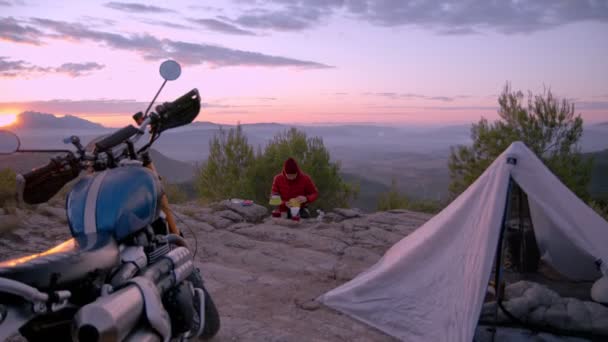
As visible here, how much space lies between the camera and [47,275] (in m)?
1.84

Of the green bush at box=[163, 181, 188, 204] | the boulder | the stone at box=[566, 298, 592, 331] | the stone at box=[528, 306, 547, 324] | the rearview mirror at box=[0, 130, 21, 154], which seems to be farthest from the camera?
the green bush at box=[163, 181, 188, 204]

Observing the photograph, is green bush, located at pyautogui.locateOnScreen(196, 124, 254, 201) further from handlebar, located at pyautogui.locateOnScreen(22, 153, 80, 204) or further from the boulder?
handlebar, located at pyautogui.locateOnScreen(22, 153, 80, 204)

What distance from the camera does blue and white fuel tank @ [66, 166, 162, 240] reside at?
2.31 meters

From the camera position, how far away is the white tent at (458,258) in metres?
3.81

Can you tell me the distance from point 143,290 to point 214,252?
445 centimetres

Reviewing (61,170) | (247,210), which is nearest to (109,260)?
(61,170)

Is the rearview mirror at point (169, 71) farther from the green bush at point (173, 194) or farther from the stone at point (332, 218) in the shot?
the green bush at point (173, 194)

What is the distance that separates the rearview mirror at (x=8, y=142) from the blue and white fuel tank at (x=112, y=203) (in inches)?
12.9

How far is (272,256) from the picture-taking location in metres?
6.39

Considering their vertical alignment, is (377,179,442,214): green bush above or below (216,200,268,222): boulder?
below

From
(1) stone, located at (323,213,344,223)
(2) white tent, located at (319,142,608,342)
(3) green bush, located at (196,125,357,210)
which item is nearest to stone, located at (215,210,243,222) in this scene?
(1) stone, located at (323,213,344,223)

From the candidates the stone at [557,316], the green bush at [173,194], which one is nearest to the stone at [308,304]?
the stone at [557,316]

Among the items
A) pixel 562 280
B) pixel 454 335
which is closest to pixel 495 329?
pixel 454 335

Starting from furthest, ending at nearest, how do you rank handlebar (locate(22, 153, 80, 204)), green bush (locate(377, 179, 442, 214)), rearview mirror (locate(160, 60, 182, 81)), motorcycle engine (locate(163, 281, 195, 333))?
1. green bush (locate(377, 179, 442, 214))
2. rearview mirror (locate(160, 60, 182, 81))
3. handlebar (locate(22, 153, 80, 204))
4. motorcycle engine (locate(163, 281, 195, 333))
